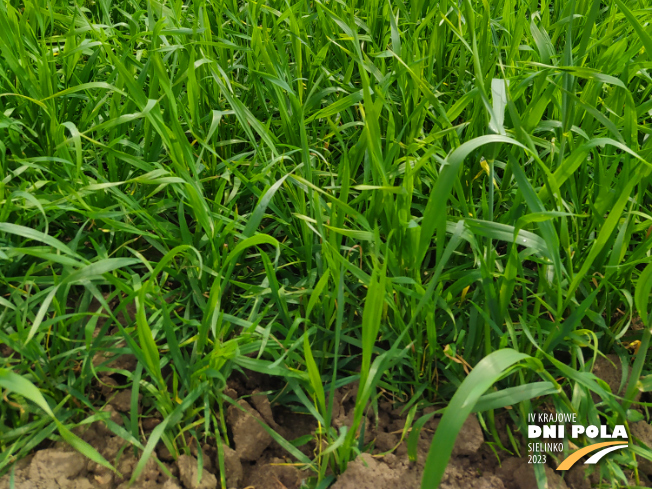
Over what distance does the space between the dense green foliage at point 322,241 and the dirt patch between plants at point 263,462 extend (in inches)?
1.2

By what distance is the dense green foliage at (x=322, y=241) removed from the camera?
0.82m

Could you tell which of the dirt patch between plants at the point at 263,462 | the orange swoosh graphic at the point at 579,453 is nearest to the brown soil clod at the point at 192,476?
the dirt patch between plants at the point at 263,462

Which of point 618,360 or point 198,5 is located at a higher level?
point 198,5

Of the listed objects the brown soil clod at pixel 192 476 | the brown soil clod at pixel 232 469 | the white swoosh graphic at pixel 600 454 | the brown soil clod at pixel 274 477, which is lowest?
the white swoosh graphic at pixel 600 454

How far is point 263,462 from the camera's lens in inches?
33.9

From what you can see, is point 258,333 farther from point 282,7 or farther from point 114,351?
point 282,7

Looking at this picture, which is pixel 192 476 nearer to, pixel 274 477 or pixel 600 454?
pixel 274 477

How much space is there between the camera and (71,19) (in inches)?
53.3

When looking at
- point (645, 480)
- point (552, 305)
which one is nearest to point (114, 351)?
point (552, 305)

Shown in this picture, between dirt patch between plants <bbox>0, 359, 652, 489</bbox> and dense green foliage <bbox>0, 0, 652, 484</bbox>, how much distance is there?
3 centimetres

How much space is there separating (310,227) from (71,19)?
91 centimetres

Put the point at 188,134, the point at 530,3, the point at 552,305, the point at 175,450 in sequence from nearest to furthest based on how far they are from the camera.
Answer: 1. the point at 175,450
2. the point at 552,305
3. the point at 188,134
4. the point at 530,3

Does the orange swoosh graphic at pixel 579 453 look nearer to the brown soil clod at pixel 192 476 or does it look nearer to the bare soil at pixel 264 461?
the bare soil at pixel 264 461

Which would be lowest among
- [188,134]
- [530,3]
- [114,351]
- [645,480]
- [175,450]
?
[645,480]
